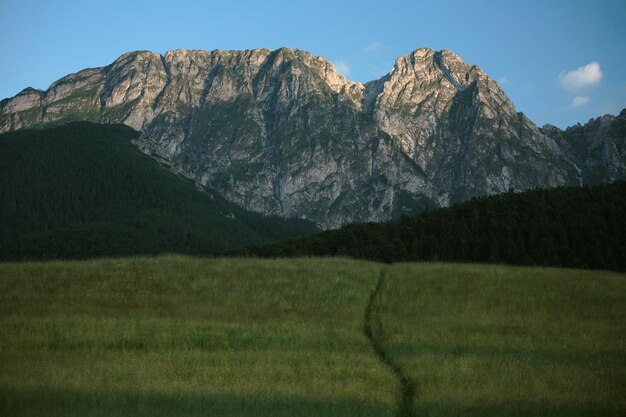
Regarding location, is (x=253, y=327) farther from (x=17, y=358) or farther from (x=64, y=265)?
(x=64, y=265)

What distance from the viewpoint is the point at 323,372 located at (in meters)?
26.2

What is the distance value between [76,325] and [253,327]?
998cm

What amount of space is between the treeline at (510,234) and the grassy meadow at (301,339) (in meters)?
76.8

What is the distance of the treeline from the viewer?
426 ft

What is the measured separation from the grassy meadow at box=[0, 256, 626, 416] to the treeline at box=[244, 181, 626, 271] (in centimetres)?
7680

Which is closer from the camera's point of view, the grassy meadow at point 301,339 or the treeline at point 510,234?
the grassy meadow at point 301,339

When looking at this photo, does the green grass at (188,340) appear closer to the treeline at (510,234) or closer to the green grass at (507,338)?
the green grass at (507,338)

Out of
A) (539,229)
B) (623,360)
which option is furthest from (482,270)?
(539,229)

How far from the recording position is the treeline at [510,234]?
129875 mm

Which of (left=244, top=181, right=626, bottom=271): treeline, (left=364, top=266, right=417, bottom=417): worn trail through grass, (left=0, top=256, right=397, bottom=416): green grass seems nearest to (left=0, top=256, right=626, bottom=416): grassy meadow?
(left=0, top=256, right=397, bottom=416): green grass

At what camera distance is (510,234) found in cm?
13962

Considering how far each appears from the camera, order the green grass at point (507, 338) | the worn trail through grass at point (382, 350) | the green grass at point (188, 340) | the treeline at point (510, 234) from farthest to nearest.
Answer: the treeline at point (510, 234), the green grass at point (507, 338), the worn trail through grass at point (382, 350), the green grass at point (188, 340)

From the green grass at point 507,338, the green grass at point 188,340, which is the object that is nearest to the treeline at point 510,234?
the green grass at point 507,338

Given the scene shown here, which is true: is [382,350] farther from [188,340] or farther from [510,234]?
[510,234]
